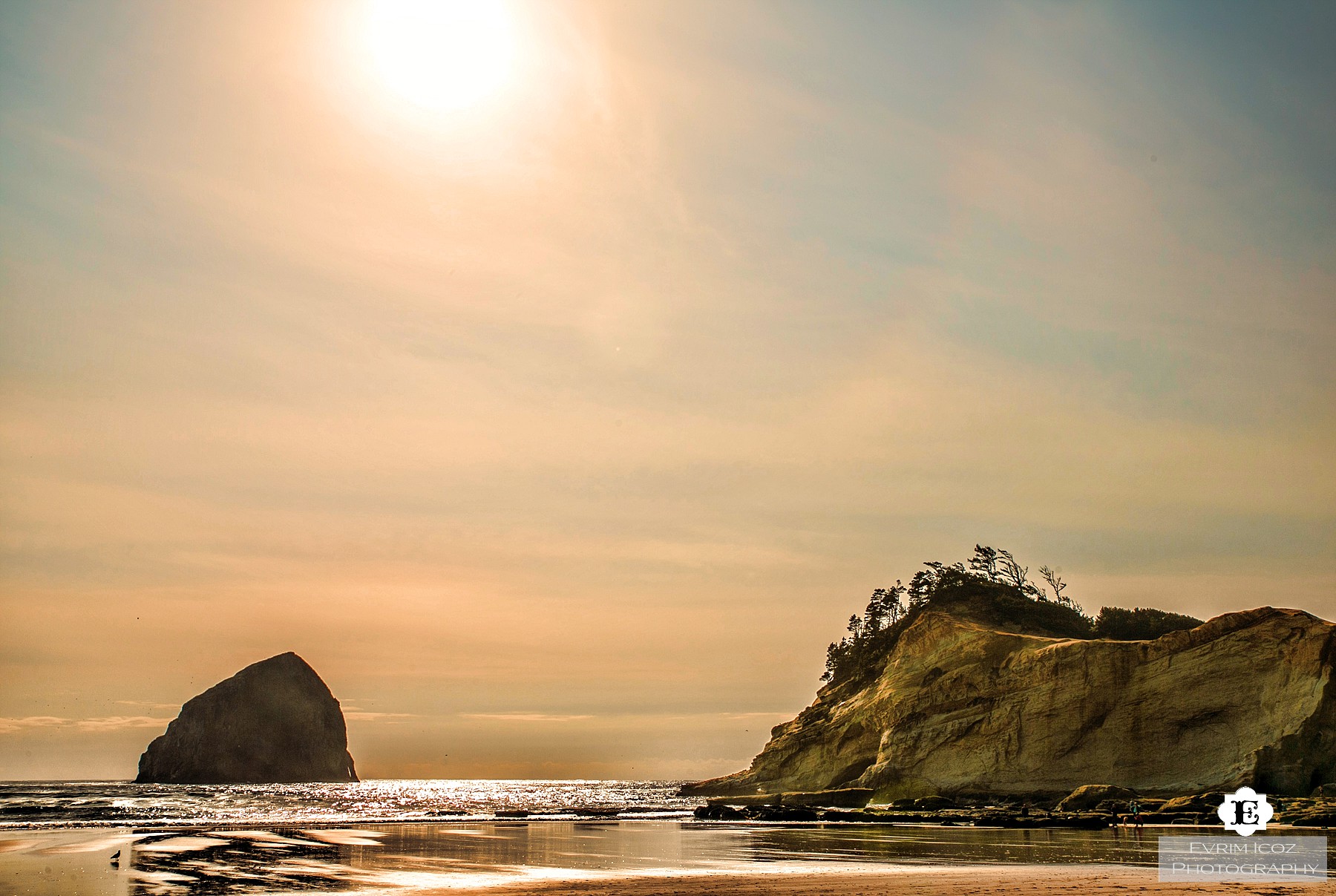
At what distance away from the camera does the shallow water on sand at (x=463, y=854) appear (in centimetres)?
2250

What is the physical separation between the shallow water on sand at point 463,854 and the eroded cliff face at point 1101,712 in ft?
50.0

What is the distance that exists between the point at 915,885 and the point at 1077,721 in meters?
38.1

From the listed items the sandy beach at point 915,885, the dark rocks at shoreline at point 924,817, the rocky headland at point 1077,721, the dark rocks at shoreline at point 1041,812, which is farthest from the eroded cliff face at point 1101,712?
the sandy beach at point 915,885

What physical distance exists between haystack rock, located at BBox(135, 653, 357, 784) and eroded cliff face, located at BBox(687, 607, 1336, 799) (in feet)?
398

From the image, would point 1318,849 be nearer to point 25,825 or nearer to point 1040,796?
point 1040,796

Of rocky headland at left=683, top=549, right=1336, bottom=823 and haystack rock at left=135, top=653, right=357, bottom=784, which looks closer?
rocky headland at left=683, top=549, right=1336, bottom=823

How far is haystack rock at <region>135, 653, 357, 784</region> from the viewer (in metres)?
150

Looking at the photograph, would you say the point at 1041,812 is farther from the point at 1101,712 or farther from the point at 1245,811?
the point at 1245,811

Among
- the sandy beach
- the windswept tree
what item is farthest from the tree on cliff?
the sandy beach

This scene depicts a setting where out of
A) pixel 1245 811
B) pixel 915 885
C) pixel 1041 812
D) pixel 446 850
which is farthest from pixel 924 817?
pixel 915 885

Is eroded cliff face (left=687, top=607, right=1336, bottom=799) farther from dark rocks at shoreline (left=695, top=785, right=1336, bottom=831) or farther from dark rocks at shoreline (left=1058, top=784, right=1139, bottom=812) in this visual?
dark rocks at shoreline (left=1058, top=784, right=1139, bottom=812)

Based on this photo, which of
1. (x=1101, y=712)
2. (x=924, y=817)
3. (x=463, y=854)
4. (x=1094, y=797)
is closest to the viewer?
(x=463, y=854)

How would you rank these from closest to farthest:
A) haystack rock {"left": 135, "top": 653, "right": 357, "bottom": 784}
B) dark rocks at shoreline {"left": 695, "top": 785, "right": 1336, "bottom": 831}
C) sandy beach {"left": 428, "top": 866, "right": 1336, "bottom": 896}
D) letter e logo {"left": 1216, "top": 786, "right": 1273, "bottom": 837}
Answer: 1. sandy beach {"left": 428, "top": 866, "right": 1336, "bottom": 896}
2. letter e logo {"left": 1216, "top": 786, "right": 1273, "bottom": 837}
3. dark rocks at shoreline {"left": 695, "top": 785, "right": 1336, "bottom": 831}
4. haystack rock {"left": 135, "top": 653, "right": 357, "bottom": 784}

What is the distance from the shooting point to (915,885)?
2022 centimetres
